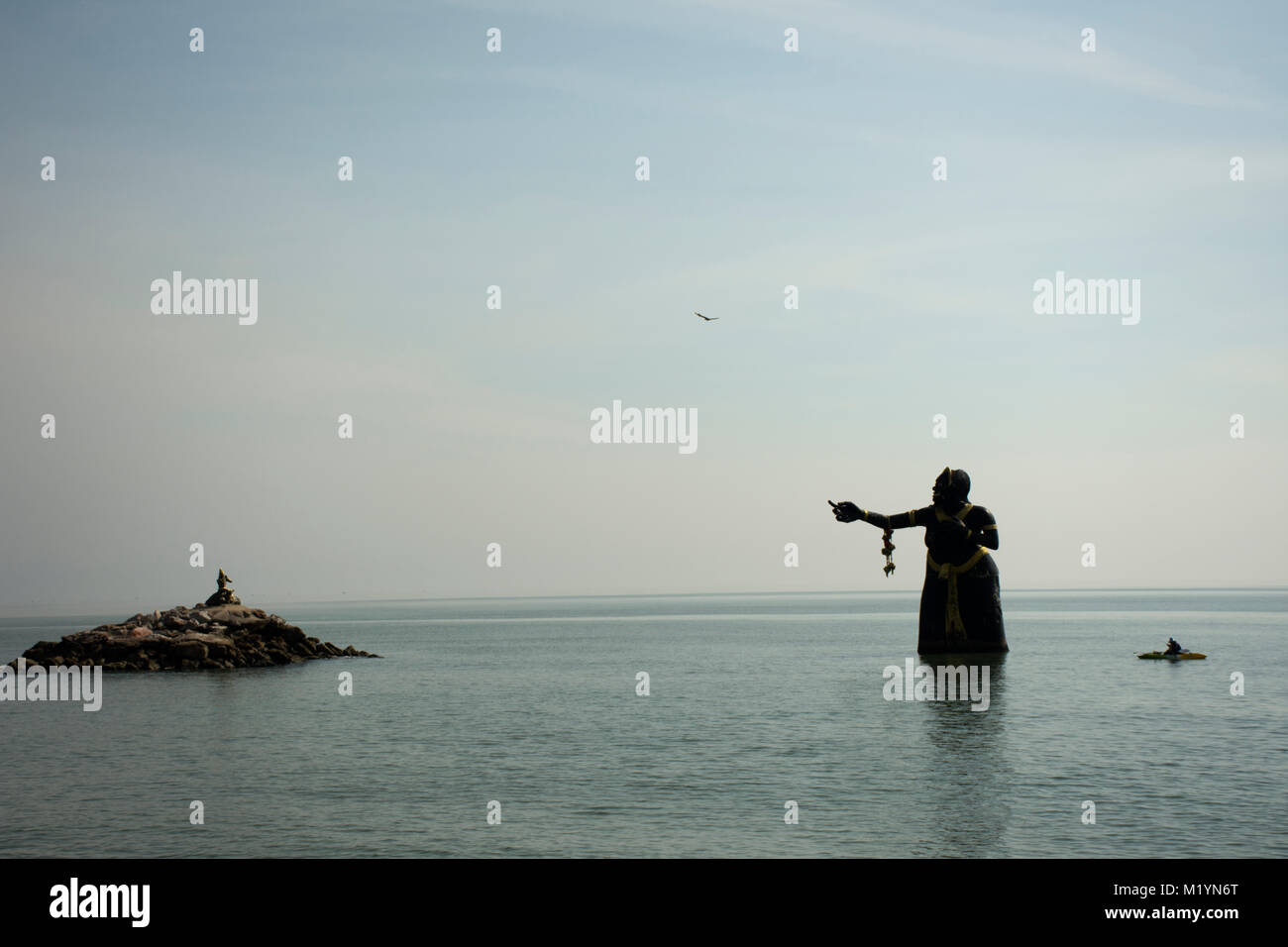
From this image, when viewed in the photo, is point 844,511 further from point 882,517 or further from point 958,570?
point 958,570

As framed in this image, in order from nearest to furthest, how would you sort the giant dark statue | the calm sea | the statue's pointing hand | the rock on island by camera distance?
the calm sea < the statue's pointing hand < the giant dark statue < the rock on island

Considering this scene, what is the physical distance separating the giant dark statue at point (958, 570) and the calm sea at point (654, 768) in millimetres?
3869

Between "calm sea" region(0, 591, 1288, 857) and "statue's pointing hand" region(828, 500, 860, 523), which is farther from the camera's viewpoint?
"statue's pointing hand" region(828, 500, 860, 523)

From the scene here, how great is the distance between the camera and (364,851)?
2497cm

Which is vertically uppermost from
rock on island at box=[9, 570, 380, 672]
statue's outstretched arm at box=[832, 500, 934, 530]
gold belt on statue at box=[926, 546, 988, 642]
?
statue's outstretched arm at box=[832, 500, 934, 530]

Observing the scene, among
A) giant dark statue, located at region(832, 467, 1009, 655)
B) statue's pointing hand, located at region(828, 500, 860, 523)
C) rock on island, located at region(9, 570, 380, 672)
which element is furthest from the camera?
rock on island, located at region(9, 570, 380, 672)

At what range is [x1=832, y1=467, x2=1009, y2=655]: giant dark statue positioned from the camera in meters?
58.4

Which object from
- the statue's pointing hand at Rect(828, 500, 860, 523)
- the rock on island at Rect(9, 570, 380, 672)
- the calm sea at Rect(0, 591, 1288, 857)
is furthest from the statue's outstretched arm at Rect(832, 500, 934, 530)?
the rock on island at Rect(9, 570, 380, 672)

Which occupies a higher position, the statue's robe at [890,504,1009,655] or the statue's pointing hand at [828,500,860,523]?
the statue's pointing hand at [828,500,860,523]

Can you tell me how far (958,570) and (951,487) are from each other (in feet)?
15.1

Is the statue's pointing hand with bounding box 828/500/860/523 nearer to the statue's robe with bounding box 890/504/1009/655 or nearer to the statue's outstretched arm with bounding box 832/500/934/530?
the statue's outstretched arm with bounding box 832/500/934/530

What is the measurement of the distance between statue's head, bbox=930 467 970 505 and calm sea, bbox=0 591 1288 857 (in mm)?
10664
